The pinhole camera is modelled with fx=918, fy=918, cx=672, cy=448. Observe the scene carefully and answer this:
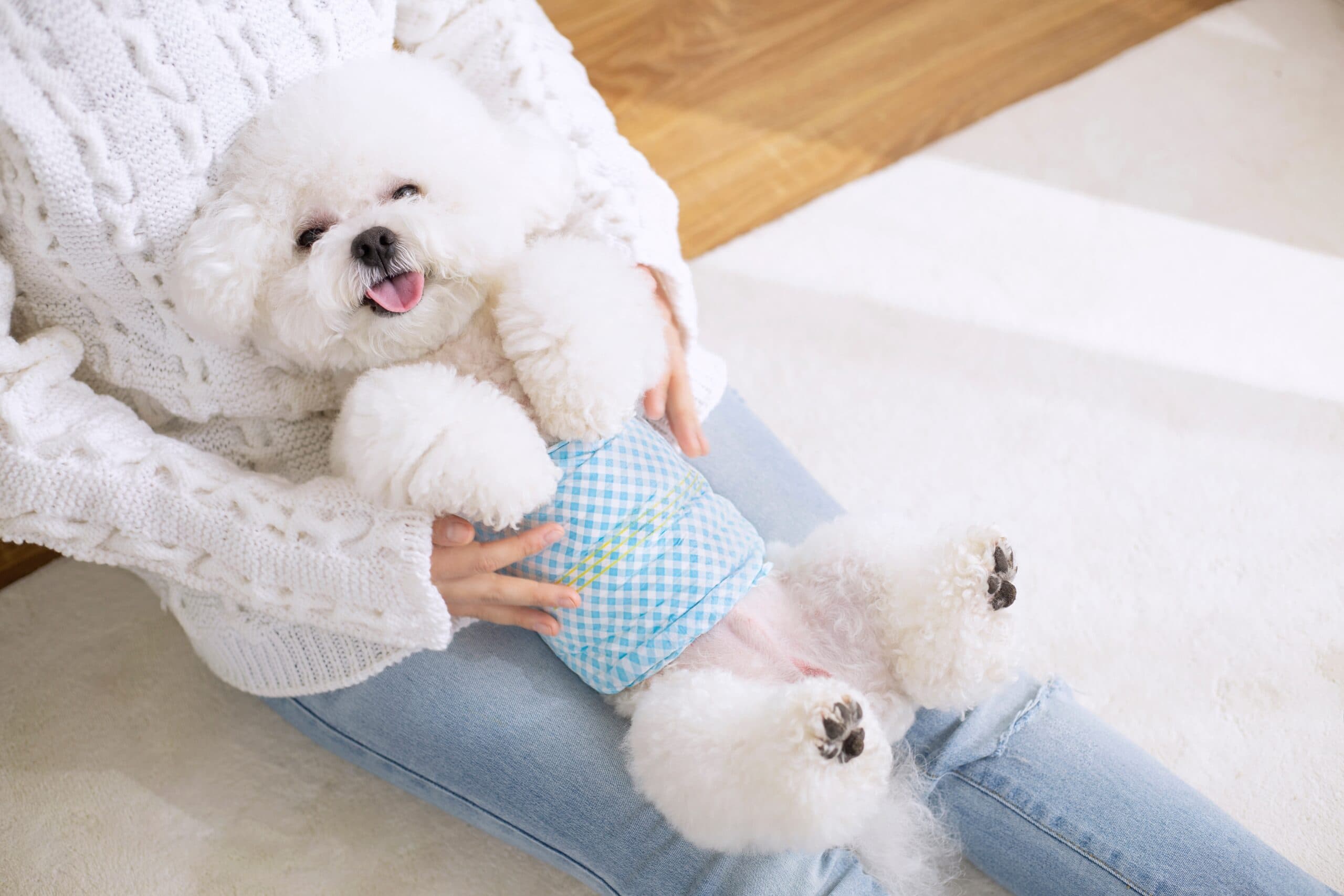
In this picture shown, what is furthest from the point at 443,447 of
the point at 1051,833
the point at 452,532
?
the point at 1051,833

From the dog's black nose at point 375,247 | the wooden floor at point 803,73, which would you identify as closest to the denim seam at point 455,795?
the dog's black nose at point 375,247

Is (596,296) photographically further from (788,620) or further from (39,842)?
(39,842)

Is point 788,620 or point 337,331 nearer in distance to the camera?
point 337,331

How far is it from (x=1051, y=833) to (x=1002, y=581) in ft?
0.77

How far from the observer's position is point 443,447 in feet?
2.42

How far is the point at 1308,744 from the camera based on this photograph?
1.07m

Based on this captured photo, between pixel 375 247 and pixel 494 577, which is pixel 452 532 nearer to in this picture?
pixel 494 577

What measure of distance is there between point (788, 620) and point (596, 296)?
35cm

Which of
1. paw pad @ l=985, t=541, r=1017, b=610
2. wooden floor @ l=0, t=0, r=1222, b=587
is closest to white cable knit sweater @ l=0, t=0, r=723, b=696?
paw pad @ l=985, t=541, r=1017, b=610

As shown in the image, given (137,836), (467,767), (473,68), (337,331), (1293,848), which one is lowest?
(1293,848)

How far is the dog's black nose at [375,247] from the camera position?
72 cm

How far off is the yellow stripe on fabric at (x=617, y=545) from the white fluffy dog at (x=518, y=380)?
0.22ft

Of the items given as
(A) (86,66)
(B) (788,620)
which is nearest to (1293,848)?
Answer: (B) (788,620)

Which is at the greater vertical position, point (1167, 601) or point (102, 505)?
point (102, 505)
